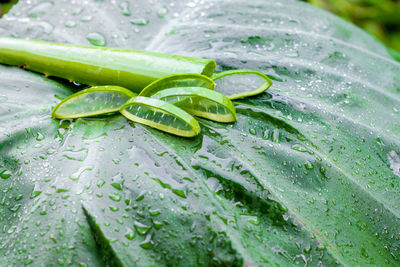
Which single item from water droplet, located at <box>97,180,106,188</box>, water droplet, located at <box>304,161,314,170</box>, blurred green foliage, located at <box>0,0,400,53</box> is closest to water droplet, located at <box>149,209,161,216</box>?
water droplet, located at <box>97,180,106,188</box>

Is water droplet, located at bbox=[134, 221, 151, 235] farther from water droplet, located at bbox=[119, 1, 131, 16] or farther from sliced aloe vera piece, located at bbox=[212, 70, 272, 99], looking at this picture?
water droplet, located at bbox=[119, 1, 131, 16]

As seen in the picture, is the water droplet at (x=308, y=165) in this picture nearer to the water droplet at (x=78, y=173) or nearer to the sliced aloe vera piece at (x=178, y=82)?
the sliced aloe vera piece at (x=178, y=82)

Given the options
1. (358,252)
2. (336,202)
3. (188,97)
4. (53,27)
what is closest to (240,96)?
(188,97)

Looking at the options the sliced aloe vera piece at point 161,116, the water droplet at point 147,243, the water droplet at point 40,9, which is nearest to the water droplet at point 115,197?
the water droplet at point 147,243

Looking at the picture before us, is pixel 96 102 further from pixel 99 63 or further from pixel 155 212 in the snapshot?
pixel 155 212

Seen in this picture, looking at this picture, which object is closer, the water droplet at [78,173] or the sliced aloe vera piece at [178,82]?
the water droplet at [78,173]

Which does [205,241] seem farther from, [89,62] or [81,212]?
[89,62]

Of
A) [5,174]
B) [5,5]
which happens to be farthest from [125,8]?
[5,5]
